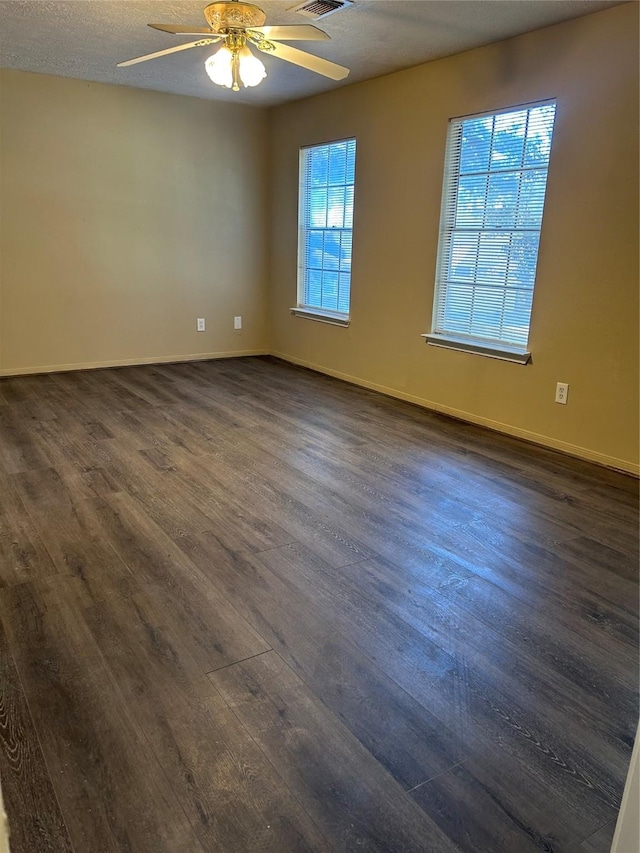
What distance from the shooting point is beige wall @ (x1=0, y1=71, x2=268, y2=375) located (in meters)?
4.95

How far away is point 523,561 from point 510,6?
9.41 ft

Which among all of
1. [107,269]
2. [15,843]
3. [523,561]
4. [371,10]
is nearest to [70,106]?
[107,269]

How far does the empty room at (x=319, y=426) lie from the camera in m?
1.43

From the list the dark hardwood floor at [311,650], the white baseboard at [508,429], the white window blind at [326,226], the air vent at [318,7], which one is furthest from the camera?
the white window blind at [326,226]

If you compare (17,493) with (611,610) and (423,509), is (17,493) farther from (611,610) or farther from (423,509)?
(611,610)

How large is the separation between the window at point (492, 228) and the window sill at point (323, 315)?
1.16 metres

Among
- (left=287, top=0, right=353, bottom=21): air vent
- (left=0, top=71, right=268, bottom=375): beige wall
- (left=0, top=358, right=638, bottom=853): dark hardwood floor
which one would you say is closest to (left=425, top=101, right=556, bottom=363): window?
(left=0, top=358, right=638, bottom=853): dark hardwood floor

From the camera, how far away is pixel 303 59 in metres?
2.83

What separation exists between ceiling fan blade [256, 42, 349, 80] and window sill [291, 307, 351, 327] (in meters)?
2.51

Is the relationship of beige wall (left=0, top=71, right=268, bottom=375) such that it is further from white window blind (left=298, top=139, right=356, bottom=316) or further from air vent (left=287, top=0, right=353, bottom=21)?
air vent (left=287, top=0, right=353, bottom=21)

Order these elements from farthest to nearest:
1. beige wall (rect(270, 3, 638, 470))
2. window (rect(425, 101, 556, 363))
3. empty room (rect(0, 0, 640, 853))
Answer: window (rect(425, 101, 556, 363))
beige wall (rect(270, 3, 638, 470))
empty room (rect(0, 0, 640, 853))

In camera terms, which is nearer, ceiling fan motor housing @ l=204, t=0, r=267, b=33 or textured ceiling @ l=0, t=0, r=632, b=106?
ceiling fan motor housing @ l=204, t=0, r=267, b=33

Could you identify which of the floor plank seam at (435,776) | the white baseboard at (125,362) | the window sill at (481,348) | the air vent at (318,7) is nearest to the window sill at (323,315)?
the white baseboard at (125,362)

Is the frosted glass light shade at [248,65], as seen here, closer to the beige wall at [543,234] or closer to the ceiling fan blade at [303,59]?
the ceiling fan blade at [303,59]
